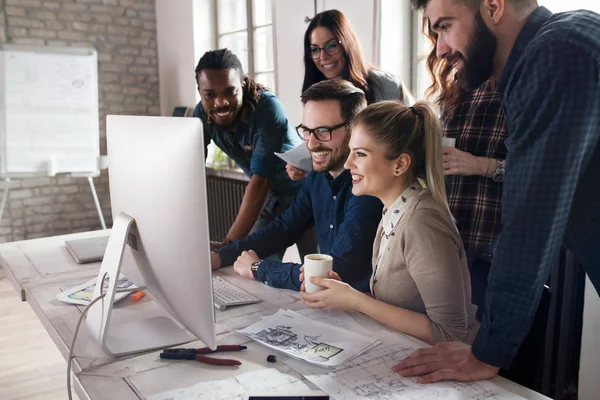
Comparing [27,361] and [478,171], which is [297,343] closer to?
[478,171]

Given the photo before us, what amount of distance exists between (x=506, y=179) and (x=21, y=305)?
3445 millimetres

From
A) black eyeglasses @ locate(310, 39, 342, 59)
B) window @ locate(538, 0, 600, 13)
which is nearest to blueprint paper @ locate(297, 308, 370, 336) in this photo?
black eyeglasses @ locate(310, 39, 342, 59)

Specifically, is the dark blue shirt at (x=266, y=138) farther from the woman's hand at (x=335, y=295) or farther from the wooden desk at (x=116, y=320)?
the woman's hand at (x=335, y=295)

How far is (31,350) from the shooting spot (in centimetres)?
292

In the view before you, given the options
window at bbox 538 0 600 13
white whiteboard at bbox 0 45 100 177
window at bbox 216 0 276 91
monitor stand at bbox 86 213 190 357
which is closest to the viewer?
monitor stand at bbox 86 213 190 357

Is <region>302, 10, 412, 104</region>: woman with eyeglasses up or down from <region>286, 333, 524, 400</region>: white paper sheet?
up

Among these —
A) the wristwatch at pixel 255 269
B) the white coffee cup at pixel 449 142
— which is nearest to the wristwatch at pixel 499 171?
the white coffee cup at pixel 449 142

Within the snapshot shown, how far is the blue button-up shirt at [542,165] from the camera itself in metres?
0.91

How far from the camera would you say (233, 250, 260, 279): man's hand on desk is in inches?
66.1

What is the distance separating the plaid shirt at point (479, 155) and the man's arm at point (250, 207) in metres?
0.84

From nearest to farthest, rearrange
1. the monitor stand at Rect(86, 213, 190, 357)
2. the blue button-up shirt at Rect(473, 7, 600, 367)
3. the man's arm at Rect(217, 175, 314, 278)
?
the blue button-up shirt at Rect(473, 7, 600, 367)
the monitor stand at Rect(86, 213, 190, 357)
the man's arm at Rect(217, 175, 314, 278)

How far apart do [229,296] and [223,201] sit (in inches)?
117

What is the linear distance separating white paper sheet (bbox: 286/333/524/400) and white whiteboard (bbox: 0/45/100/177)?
428 cm

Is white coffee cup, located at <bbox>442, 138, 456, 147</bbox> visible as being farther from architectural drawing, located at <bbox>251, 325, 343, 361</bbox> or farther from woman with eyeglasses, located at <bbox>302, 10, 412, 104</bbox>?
architectural drawing, located at <bbox>251, 325, 343, 361</bbox>
